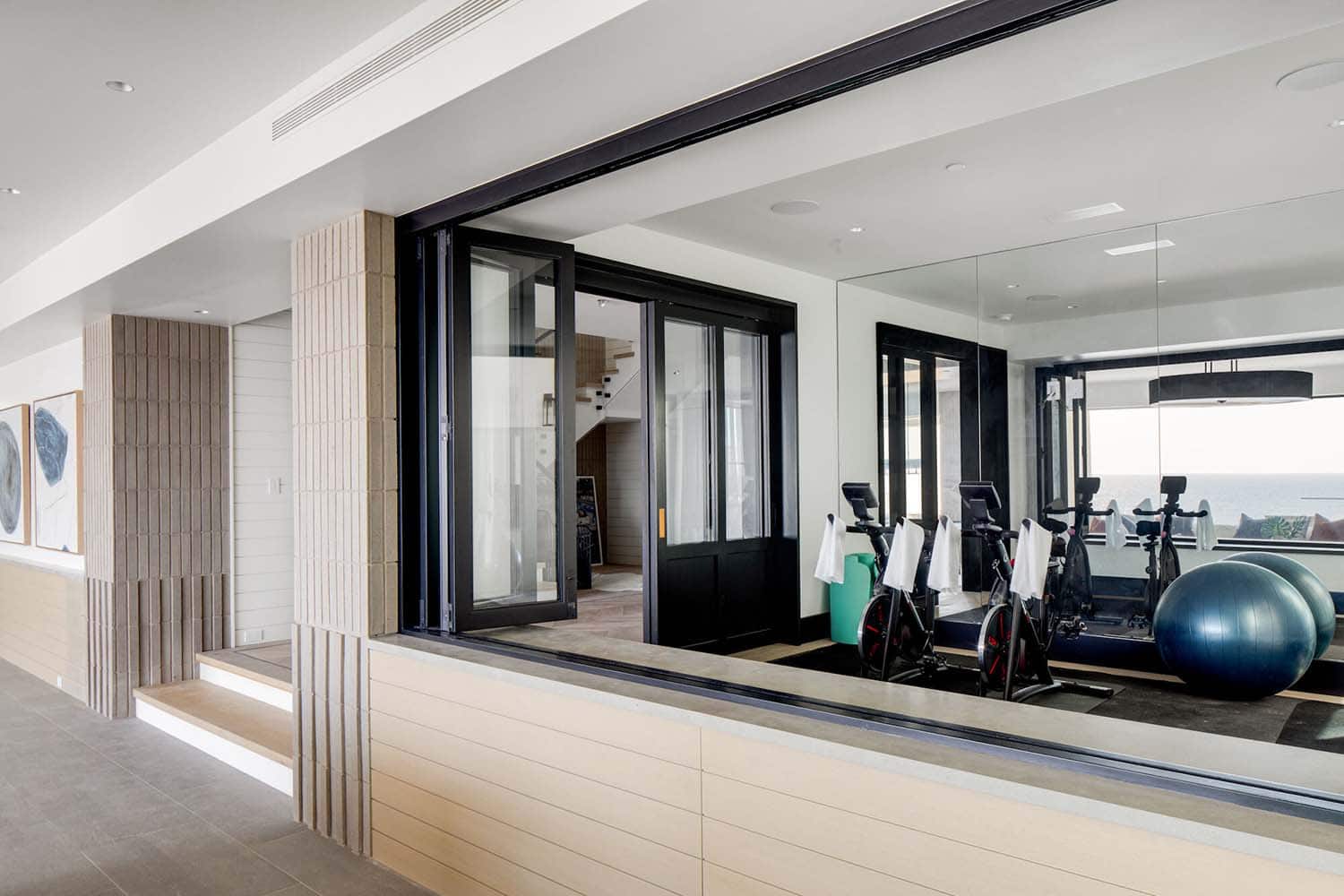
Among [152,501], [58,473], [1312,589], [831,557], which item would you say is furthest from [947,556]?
[58,473]

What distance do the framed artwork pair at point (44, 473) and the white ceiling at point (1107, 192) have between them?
16.0ft

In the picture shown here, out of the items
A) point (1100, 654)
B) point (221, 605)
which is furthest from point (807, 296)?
point (221, 605)

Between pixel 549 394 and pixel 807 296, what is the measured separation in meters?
3.30

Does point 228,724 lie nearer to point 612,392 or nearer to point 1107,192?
point 1107,192

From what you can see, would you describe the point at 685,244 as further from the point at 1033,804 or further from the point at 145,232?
the point at 1033,804

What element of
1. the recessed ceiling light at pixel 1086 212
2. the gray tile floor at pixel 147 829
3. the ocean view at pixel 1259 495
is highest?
the recessed ceiling light at pixel 1086 212

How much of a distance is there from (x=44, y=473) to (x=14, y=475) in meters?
1.02

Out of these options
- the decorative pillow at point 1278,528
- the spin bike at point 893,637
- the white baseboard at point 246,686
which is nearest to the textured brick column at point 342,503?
the white baseboard at point 246,686

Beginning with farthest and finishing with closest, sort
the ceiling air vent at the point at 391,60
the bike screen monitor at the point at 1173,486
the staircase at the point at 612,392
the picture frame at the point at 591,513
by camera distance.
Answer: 1. the picture frame at the point at 591,513
2. the staircase at the point at 612,392
3. the bike screen monitor at the point at 1173,486
4. the ceiling air vent at the point at 391,60

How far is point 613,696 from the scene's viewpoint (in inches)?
103

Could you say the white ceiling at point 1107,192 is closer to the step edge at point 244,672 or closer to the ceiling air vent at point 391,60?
the ceiling air vent at point 391,60

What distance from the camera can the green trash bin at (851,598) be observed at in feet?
21.5

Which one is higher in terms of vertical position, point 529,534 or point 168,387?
point 168,387

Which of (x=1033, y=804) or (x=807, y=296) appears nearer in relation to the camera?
(x=1033, y=804)
